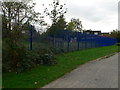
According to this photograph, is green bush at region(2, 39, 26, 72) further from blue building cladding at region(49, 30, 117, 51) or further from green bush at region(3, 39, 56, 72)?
blue building cladding at region(49, 30, 117, 51)

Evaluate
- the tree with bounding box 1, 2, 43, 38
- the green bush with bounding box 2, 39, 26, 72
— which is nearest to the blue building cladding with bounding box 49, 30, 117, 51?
the tree with bounding box 1, 2, 43, 38

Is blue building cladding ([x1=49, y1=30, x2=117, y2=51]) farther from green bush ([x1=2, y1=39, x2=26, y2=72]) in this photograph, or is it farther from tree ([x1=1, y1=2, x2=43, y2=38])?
green bush ([x1=2, y1=39, x2=26, y2=72])

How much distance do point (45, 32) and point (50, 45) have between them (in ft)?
3.19

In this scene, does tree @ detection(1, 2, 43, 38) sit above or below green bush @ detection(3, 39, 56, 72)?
above

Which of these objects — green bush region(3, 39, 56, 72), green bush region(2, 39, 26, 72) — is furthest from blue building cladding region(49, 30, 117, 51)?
green bush region(2, 39, 26, 72)

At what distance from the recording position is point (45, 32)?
631 inches

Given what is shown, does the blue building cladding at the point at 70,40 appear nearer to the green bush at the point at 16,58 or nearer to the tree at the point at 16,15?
the tree at the point at 16,15

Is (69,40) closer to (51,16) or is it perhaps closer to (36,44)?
(51,16)

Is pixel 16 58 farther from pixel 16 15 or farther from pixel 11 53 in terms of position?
pixel 16 15

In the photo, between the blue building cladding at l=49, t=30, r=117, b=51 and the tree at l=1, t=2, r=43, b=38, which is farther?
the blue building cladding at l=49, t=30, r=117, b=51

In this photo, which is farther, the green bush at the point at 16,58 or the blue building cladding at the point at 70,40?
the blue building cladding at the point at 70,40

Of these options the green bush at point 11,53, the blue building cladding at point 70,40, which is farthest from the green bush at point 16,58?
the blue building cladding at point 70,40

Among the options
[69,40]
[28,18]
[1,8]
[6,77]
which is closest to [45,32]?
[28,18]

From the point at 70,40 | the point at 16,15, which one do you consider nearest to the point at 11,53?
the point at 16,15
